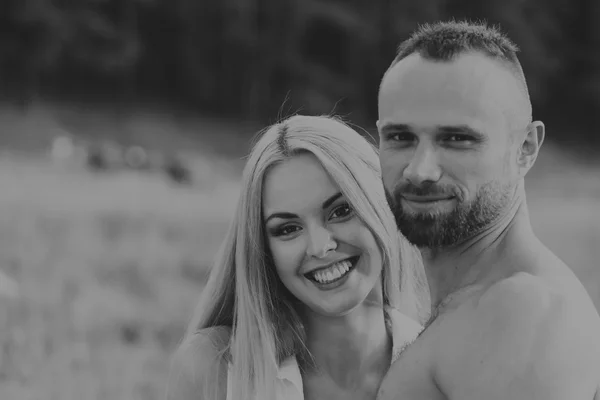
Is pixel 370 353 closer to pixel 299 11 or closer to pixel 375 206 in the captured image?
pixel 375 206

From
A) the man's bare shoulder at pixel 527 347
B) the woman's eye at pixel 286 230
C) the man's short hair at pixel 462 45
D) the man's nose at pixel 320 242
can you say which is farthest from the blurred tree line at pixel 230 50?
the man's bare shoulder at pixel 527 347

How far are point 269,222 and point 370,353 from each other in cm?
64

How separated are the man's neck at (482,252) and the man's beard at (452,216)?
3cm

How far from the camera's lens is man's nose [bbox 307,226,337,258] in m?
3.58

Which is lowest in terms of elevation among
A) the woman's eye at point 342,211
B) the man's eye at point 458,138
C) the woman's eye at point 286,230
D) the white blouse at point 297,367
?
the white blouse at point 297,367

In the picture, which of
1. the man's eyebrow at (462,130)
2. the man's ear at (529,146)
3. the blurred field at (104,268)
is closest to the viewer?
the man's eyebrow at (462,130)

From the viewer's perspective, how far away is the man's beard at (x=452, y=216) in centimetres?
265

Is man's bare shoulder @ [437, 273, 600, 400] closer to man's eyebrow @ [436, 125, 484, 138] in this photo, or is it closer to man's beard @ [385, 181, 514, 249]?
man's beard @ [385, 181, 514, 249]

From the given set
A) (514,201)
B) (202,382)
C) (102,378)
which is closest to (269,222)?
(202,382)

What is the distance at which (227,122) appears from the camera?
31531 mm

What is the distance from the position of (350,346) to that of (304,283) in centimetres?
38

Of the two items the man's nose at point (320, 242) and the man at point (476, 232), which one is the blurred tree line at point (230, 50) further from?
the man at point (476, 232)

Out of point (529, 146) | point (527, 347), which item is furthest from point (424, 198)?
point (527, 347)

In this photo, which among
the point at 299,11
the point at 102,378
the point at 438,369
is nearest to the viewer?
the point at 438,369
